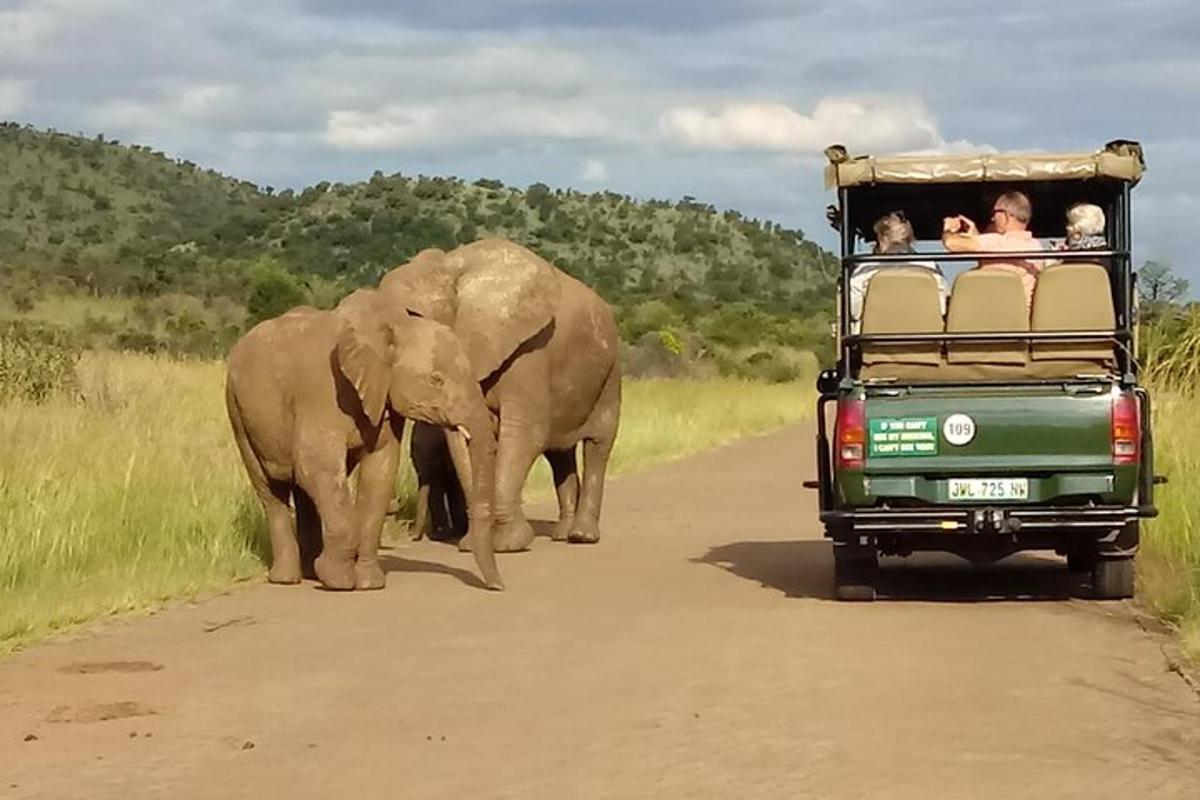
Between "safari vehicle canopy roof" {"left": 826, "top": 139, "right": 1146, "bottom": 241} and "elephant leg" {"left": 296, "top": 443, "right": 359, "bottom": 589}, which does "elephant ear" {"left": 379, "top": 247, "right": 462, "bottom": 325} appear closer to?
"elephant leg" {"left": 296, "top": 443, "right": 359, "bottom": 589}

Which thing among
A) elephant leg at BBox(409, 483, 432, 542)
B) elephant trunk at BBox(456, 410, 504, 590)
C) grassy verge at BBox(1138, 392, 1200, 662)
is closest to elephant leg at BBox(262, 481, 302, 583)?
elephant trunk at BBox(456, 410, 504, 590)

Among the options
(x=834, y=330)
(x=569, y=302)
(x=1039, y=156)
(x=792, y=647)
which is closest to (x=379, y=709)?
(x=792, y=647)

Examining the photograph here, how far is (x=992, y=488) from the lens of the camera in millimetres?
11969

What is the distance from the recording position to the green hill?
76438 mm

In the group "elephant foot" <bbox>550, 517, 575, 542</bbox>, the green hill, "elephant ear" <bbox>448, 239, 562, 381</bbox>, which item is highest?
the green hill

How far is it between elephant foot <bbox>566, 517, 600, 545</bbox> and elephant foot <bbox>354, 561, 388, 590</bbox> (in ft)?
11.3

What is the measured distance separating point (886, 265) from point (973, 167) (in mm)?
812

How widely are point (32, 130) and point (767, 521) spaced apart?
78990 millimetres

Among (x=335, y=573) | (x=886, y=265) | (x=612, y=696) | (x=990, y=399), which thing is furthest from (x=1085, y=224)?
(x=612, y=696)

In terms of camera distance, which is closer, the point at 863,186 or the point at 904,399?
the point at 904,399

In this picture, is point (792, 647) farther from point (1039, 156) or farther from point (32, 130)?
point (32, 130)

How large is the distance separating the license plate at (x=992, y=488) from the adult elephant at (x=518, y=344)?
4.25 metres

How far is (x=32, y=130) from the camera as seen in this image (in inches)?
3615

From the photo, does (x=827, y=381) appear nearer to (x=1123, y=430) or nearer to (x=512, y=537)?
(x=1123, y=430)
